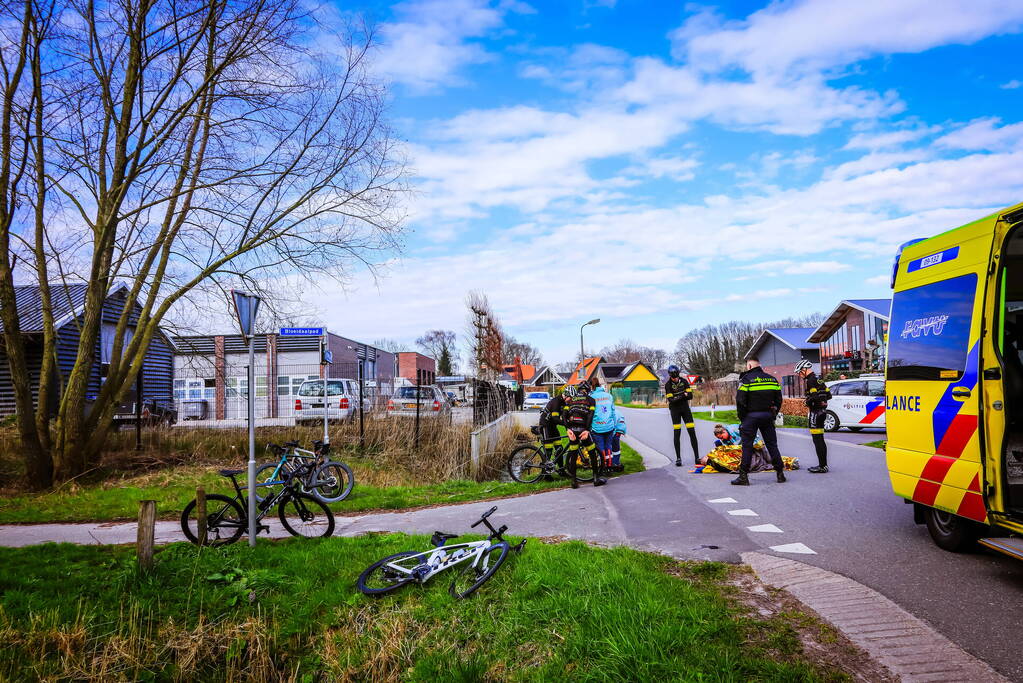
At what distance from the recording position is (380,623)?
17.2 feet

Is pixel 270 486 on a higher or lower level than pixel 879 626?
higher

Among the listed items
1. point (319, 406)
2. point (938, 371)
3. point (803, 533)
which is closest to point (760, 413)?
point (803, 533)

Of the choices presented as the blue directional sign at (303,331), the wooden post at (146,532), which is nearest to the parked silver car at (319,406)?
the blue directional sign at (303,331)

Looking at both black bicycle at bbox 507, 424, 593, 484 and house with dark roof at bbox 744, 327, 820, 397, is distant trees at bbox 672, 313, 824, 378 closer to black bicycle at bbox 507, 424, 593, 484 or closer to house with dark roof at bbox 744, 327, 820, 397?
house with dark roof at bbox 744, 327, 820, 397

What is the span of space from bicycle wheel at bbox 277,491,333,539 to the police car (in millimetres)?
16563

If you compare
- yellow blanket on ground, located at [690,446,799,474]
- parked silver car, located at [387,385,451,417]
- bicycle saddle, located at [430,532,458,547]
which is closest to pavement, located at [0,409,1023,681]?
yellow blanket on ground, located at [690,446,799,474]

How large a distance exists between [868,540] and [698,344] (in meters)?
105

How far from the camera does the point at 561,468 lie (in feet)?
Result: 39.9

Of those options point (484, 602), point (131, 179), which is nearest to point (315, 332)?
point (131, 179)

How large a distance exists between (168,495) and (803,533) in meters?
9.53

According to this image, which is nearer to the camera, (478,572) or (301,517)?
(478,572)

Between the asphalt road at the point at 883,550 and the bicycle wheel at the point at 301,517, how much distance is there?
438cm

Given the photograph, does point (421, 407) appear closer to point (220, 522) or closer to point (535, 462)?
point (535, 462)

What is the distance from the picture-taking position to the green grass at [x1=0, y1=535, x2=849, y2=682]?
3.94 m
